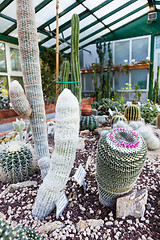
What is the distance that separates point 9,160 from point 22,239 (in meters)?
0.80

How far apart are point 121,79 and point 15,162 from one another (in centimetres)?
771

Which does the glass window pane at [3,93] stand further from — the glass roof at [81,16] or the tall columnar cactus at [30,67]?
the tall columnar cactus at [30,67]

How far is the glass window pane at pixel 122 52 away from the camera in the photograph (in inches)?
323

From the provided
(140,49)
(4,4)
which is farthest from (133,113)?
(140,49)

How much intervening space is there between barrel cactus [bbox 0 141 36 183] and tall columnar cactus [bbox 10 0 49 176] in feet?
0.55

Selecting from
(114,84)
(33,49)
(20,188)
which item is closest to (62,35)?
(114,84)

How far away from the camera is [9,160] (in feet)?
4.49

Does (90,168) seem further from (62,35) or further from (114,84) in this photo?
(114,84)

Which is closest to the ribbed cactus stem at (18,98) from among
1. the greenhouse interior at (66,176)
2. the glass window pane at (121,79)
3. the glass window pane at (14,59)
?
the greenhouse interior at (66,176)

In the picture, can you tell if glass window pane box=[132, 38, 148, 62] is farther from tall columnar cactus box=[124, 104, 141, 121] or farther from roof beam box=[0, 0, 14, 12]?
roof beam box=[0, 0, 14, 12]

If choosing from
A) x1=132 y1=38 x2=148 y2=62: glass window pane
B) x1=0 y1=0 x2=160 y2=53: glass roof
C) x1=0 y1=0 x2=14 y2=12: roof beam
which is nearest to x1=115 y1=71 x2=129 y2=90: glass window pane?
x1=132 y1=38 x2=148 y2=62: glass window pane

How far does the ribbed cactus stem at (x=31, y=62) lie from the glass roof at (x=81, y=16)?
360 centimetres

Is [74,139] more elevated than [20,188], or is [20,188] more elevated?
[74,139]

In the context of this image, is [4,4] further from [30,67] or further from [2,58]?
[30,67]
